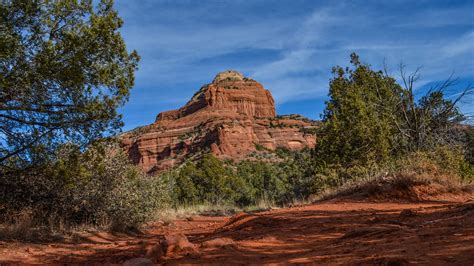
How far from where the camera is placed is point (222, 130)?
108 metres

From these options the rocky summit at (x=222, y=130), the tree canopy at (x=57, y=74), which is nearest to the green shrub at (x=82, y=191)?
the tree canopy at (x=57, y=74)

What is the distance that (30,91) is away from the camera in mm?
8266

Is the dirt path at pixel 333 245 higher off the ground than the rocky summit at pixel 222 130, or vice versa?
the rocky summit at pixel 222 130

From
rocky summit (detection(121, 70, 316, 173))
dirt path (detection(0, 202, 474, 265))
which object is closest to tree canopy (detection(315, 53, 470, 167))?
dirt path (detection(0, 202, 474, 265))

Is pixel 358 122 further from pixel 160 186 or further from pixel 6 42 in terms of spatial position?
pixel 6 42

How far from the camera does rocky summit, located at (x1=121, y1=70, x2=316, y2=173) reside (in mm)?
108375

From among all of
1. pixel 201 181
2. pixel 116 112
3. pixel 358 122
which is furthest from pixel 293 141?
pixel 116 112

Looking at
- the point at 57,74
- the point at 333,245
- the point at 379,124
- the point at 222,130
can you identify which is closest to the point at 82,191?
the point at 57,74

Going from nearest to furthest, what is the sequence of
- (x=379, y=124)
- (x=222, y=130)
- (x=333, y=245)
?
1. (x=333, y=245)
2. (x=379, y=124)
3. (x=222, y=130)

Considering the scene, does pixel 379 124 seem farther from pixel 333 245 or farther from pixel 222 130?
pixel 222 130

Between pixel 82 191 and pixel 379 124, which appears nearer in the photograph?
pixel 82 191

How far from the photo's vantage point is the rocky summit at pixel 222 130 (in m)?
108

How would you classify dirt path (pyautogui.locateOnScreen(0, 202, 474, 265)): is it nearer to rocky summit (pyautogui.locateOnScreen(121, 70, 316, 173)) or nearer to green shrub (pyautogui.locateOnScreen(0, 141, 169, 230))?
green shrub (pyautogui.locateOnScreen(0, 141, 169, 230))

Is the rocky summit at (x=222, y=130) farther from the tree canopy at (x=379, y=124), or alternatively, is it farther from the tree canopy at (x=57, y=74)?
the tree canopy at (x=57, y=74)
